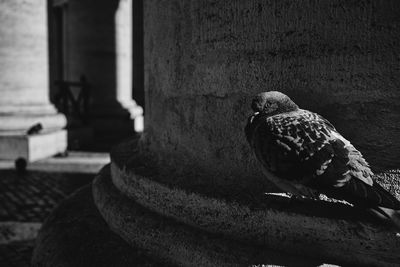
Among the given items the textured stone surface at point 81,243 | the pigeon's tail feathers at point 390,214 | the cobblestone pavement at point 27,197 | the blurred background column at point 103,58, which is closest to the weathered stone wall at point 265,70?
the pigeon's tail feathers at point 390,214

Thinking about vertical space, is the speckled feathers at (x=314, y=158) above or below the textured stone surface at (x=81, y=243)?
above

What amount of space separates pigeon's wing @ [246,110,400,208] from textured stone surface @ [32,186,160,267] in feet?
3.72

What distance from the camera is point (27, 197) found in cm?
637

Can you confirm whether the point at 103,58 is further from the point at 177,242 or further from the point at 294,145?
the point at 294,145

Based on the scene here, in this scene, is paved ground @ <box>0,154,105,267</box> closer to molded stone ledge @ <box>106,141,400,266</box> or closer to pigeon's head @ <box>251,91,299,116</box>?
molded stone ledge @ <box>106,141,400,266</box>

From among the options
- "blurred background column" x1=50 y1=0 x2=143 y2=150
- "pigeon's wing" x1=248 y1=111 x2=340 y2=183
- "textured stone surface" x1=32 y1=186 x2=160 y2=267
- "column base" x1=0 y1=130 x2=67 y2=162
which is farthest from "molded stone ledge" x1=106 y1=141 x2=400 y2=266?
"blurred background column" x1=50 y1=0 x2=143 y2=150

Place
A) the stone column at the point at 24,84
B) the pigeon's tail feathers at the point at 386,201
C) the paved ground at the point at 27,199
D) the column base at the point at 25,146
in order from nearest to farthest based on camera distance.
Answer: the pigeon's tail feathers at the point at 386,201
the paved ground at the point at 27,199
the column base at the point at 25,146
the stone column at the point at 24,84

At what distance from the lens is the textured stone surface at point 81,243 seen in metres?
2.72

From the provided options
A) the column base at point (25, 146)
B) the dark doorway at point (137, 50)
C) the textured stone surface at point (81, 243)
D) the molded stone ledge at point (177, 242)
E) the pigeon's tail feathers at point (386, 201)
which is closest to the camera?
the pigeon's tail feathers at point (386, 201)

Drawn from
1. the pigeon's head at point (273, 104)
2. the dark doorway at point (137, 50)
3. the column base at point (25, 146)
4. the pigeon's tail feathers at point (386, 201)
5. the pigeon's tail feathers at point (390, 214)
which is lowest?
the column base at point (25, 146)

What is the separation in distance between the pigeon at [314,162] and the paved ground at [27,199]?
314 cm

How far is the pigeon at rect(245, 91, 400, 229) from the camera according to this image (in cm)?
181

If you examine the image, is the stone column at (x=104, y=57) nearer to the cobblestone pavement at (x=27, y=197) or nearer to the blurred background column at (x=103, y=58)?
the blurred background column at (x=103, y=58)

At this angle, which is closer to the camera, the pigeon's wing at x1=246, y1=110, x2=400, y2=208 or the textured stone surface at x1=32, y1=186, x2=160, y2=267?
the pigeon's wing at x1=246, y1=110, x2=400, y2=208
